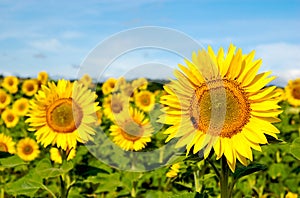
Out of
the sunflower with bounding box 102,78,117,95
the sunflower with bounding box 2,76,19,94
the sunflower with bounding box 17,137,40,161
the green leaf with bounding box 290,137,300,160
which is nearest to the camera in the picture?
the green leaf with bounding box 290,137,300,160

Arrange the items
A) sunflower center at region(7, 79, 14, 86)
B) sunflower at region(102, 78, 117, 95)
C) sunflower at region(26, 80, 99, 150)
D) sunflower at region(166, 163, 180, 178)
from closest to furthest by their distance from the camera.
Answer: sunflower at region(26, 80, 99, 150) < sunflower at region(166, 163, 180, 178) < sunflower at region(102, 78, 117, 95) < sunflower center at region(7, 79, 14, 86)

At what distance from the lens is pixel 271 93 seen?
2289 millimetres

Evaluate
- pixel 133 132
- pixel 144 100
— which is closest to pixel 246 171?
pixel 133 132

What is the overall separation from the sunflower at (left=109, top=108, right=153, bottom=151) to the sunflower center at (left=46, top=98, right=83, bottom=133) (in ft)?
5.16

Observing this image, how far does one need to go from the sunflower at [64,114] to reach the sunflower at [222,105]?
1275 mm

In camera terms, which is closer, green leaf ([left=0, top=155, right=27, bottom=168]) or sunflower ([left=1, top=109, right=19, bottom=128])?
green leaf ([left=0, top=155, right=27, bottom=168])

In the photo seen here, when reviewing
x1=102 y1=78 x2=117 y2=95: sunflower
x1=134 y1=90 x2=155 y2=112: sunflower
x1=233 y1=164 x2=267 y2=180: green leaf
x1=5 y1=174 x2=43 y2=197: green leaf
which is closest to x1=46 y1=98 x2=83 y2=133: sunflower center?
x1=5 y1=174 x2=43 y2=197: green leaf

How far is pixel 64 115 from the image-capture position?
3605mm

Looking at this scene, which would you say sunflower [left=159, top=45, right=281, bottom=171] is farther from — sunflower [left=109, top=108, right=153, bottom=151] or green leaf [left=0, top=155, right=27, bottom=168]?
sunflower [left=109, top=108, right=153, bottom=151]

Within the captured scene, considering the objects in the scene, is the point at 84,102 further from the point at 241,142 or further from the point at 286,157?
the point at 286,157

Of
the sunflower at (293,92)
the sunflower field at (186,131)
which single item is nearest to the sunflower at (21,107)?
the sunflower field at (186,131)

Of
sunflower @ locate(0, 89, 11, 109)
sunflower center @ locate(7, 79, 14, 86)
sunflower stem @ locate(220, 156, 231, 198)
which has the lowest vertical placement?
sunflower stem @ locate(220, 156, 231, 198)

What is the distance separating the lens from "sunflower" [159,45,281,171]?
7.38 feet

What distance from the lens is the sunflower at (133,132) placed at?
206 inches
